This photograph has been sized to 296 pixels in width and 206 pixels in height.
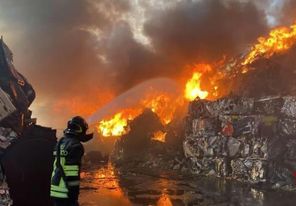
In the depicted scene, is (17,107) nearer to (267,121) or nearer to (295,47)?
(267,121)

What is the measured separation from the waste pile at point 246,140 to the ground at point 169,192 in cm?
142

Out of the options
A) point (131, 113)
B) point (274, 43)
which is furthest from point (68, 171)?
point (131, 113)

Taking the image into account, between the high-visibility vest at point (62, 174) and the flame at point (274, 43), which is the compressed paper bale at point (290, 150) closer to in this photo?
the flame at point (274, 43)

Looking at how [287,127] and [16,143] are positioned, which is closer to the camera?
[16,143]

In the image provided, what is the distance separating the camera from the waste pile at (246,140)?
63.4 feet

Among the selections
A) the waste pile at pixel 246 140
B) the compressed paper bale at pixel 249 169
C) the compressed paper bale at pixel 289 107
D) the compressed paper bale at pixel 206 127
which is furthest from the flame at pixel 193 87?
the compressed paper bale at pixel 249 169

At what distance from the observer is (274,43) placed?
105ft

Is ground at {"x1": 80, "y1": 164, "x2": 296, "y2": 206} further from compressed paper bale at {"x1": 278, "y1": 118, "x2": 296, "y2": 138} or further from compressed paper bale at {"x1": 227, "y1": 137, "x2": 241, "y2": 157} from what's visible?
compressed paper bale at {"x1": 278, "y1": 118, "x2": 296, "y2": 138}

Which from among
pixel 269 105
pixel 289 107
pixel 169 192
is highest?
pixel 269 105

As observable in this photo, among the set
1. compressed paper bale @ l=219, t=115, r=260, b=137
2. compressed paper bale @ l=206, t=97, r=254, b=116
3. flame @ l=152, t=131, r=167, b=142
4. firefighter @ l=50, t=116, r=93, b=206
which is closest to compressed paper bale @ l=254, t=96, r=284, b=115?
compressed paper bale @ l=206, t=97, r=254, b=116

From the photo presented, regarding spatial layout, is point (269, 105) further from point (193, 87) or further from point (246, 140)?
point (193, 87)

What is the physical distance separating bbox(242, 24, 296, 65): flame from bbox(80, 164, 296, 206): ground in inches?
564

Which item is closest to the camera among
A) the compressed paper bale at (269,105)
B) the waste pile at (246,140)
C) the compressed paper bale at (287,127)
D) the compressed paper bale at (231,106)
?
the waste pile at (246,140)

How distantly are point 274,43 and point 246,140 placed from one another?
13.8 metres
